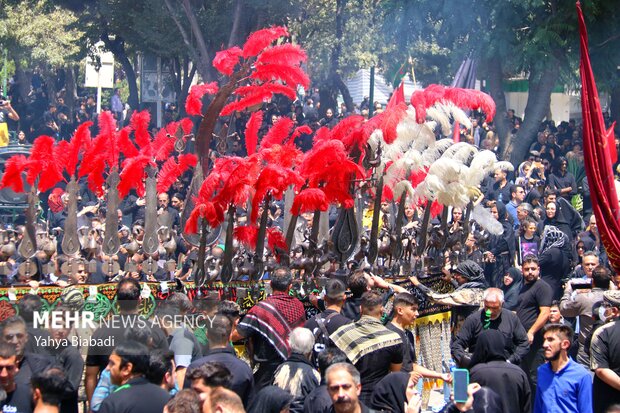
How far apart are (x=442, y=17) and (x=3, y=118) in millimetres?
10181

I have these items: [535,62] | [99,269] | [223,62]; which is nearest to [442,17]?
[535,62]

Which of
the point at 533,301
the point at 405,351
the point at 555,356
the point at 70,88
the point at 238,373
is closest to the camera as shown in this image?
the point at 238,373

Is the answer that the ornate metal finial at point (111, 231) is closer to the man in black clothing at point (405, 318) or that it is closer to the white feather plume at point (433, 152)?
the white feather plume at point (433, 152)

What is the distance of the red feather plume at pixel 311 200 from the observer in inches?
414

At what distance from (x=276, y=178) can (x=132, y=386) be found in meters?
4.22

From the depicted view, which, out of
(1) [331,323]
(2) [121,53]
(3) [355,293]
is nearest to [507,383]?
(1) [331,323]

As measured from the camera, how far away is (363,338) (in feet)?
25.0

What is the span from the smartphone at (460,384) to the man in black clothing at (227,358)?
1548 mm

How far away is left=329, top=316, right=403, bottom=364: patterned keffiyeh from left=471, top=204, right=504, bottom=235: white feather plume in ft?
18.9

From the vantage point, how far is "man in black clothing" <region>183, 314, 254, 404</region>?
286 inches

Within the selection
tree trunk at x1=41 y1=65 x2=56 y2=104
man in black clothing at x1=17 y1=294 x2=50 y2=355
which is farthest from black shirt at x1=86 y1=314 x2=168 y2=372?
tree trunk at x1=41 y1=65 x2=56 y2=104

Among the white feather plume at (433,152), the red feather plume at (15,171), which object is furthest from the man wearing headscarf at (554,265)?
the red feather plume at (15,171)

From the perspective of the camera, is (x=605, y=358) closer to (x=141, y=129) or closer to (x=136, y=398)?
(x=136, y=398)

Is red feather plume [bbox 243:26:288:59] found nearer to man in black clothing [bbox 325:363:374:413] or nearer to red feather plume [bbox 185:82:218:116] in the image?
red feather plume [bbox 185:82:218:116]
